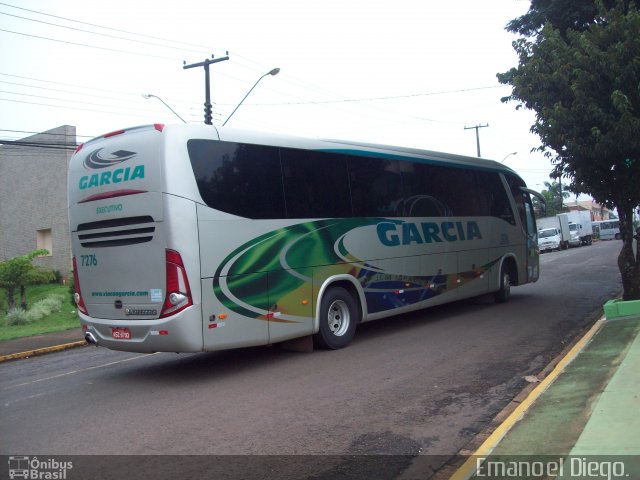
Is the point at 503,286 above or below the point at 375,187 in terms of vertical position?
below

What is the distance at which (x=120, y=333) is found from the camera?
8.16m

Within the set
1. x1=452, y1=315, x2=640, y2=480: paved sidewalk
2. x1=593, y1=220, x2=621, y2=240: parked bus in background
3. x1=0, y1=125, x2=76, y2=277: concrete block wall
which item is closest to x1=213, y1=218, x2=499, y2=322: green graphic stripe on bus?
x1=452, y1=315, x2=640, y2=480: paved sidewalk

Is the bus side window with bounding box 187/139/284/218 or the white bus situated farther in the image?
the bus side window with bounding box 187/139/284/218

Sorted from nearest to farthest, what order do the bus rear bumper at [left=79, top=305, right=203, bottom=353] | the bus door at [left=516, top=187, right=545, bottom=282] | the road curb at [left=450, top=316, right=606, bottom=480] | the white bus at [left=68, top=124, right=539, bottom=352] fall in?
the road curb at [left=450, top=316, right=606, bottom=480]
the bus rear bumper at [left=79, top=305, right=203, bottom=353]
the white bus at [left=68, top=124, right=539, bottom=352]
the bus door at [left=516, top=187, right=545, bottom=282]

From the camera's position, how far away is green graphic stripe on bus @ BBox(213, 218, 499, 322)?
8.27 m

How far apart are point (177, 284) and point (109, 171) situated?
2022 mm

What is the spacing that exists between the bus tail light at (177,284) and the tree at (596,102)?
7.29 metres

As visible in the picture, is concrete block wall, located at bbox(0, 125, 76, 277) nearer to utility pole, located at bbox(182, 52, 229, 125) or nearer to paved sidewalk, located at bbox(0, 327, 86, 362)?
utility pole, located at bbox(182, 52, 229, 125)

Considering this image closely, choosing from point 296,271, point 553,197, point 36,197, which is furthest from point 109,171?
point 553,197

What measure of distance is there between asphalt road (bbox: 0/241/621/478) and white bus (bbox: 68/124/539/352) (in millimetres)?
685

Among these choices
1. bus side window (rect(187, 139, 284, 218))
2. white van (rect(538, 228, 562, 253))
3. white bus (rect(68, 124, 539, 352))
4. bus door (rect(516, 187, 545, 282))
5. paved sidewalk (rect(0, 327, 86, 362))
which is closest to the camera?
white bus (rect(68, 124, 539, 352))

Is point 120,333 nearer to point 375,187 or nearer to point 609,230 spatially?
point 375,187

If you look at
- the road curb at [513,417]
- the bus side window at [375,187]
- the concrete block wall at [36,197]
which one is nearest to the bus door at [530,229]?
the bus side window at [375,187]

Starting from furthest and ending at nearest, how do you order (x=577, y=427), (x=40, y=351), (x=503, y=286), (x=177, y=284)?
1. (x=503, y=286)
2. (x=40, y=351)
3. (x=177, y=284)
4. (x=577, y=427)
